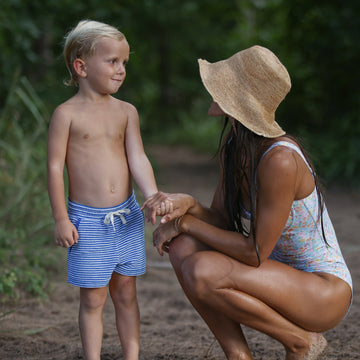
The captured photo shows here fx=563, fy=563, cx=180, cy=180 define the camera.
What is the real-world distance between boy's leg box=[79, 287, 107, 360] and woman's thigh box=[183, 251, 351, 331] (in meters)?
0.36

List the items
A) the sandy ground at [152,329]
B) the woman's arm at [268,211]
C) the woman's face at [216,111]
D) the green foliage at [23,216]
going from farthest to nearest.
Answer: the green foliage at [23,216] < the sandy ground at [152,329] < the woman's face at [216,111] < the woman's arm at [268,211]

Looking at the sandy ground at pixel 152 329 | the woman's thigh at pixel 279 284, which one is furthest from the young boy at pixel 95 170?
the sandy ground at pixel 152 329

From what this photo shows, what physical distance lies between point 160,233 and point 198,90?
10564mm

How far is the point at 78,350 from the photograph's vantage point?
2.66 meters

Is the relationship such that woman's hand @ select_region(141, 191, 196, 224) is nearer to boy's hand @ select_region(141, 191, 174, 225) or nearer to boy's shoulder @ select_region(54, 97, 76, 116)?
boy's hand @ select_region(141, 191, 174, 225)

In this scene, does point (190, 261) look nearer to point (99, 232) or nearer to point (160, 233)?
point (160, 233)

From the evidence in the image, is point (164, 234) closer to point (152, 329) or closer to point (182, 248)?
point (182, 248)

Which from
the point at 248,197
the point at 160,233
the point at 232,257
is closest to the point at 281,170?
the point at 248,197

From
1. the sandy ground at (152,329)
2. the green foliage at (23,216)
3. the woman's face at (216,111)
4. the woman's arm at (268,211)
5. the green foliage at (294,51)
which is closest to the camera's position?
the woman's arm at (268,211)

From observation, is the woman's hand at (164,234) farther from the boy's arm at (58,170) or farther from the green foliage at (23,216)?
the green foliage at (23,216)

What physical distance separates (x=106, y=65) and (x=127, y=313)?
0.98m

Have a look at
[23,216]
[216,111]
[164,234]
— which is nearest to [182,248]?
[164,234]

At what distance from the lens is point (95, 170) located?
84.0 inches

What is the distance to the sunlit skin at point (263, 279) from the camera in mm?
2086
